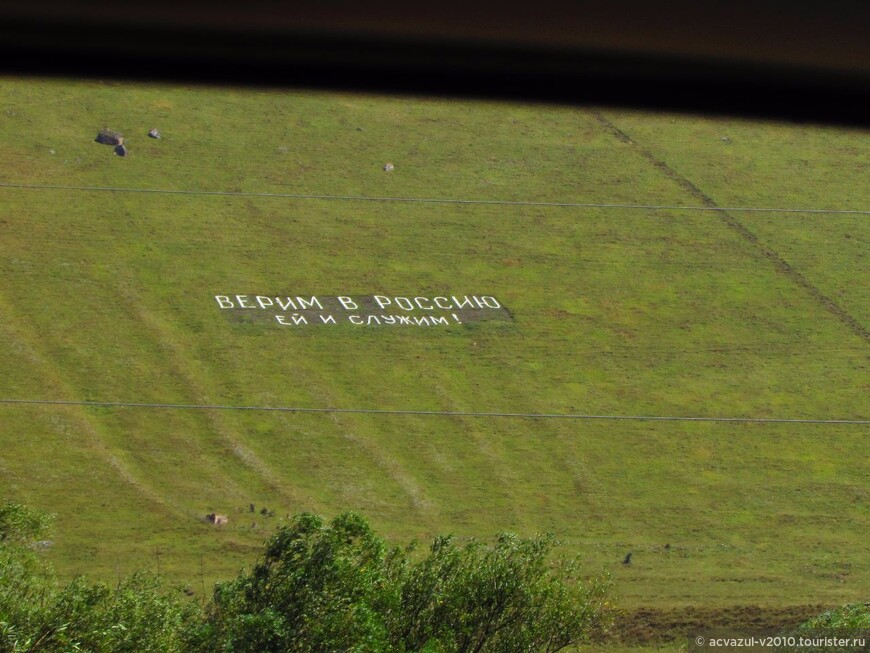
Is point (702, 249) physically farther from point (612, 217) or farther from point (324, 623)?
point (324, 623)

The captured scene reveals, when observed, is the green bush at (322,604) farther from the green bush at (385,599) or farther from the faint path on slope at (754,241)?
the faint path on slope at (754,241)

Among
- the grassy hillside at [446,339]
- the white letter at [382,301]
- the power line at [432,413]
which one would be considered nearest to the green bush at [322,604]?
the grassy hillside at [446,339]

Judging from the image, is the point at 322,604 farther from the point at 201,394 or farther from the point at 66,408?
the point at 66,408

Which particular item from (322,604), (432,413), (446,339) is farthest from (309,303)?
(322,604)

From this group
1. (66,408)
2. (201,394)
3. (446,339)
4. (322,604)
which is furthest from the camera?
(446,339)

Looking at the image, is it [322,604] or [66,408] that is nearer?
[322,604]

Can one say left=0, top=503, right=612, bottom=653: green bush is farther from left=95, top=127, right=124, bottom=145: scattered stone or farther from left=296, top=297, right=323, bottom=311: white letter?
left=95, top=127, right=124, bottom=145: scattered stone
